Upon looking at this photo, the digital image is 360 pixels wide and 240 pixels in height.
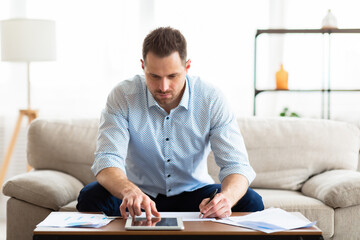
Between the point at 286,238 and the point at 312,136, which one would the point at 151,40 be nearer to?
the point at 286,238

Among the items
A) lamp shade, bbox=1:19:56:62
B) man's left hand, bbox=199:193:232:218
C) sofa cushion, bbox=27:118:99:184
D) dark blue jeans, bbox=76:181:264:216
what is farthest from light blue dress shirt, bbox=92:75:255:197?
lamp shade, bbox=1:19:56:62

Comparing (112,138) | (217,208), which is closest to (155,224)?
(217,208)

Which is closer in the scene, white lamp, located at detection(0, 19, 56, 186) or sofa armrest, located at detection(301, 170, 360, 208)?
sofa armrest, located at detection(301, 170, 360, 208)

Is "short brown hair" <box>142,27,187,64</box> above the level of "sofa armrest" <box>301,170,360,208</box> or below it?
above

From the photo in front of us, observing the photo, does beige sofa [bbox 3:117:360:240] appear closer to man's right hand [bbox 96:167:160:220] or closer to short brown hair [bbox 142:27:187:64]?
man's right hand [bbox 96:167:160:220]

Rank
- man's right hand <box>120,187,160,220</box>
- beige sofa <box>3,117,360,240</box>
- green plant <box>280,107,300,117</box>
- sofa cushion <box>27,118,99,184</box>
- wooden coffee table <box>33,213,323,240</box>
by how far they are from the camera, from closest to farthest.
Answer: wooden coffee table <box>33,213,323,240</box> → man's right hand <box>120,187,160,220</box> → beige sofa <box>3,117,360,240</box> → sofa cushion <box>27,118,99,184</box> → green plant <box>280,107,300,117</box>

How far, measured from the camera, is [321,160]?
307cm

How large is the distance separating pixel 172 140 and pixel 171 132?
35 mm

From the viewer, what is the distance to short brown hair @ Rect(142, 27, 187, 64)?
2080 mm

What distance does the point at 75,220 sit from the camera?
1.74 meters

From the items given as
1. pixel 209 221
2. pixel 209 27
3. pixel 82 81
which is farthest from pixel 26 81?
pixel 209 221

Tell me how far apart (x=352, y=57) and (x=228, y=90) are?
99 cm

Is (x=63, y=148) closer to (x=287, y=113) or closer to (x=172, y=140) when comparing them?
(x=172, y=140)

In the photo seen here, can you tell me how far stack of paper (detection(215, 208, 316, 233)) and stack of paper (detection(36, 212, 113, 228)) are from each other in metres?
0.39
